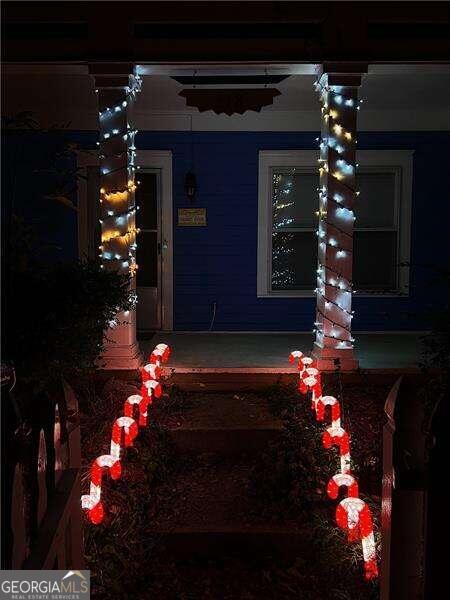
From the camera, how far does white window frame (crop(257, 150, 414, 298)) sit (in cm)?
893

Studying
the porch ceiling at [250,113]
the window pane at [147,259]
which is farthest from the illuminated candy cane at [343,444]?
the window pane at [147,259]

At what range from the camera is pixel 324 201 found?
6676 millimetres

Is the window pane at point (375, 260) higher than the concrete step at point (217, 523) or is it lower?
higher

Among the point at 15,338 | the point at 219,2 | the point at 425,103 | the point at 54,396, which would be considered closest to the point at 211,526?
the point at 15,338

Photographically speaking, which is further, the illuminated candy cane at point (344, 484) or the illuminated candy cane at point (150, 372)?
the illuminated candy cane at point (150, 372)

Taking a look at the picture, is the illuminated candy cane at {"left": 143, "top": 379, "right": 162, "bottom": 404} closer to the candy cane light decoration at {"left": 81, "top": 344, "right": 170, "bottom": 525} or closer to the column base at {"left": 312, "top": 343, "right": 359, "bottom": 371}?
the candy cane light decoration at {"left": 81, "top": 344, "right": 170, "bottom": 525}

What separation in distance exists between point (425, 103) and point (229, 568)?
699 centimetres

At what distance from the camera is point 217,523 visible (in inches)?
167

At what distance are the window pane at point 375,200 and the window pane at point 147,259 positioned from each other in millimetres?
3126

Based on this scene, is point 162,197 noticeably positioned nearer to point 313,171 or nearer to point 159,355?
point 313,171

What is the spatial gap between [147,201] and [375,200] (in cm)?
347

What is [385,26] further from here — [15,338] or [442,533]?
[442,533]

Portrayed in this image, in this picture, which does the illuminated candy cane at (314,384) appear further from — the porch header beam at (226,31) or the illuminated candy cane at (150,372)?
the porch header beam at (226,31)

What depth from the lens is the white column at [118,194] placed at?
638 centimetres
